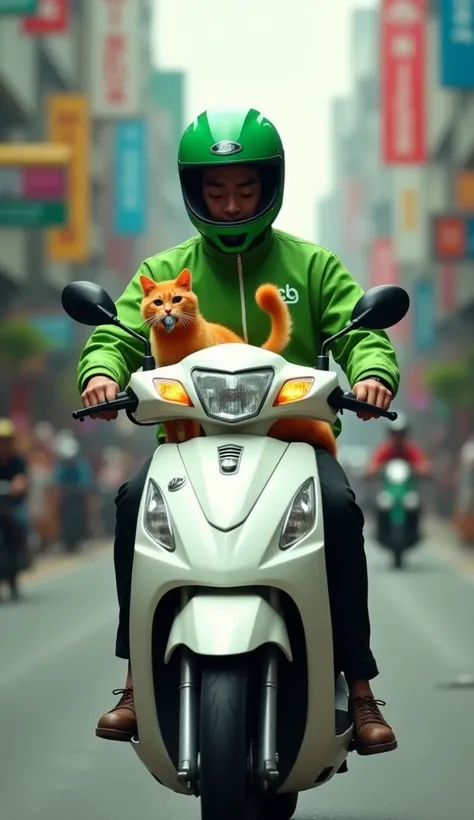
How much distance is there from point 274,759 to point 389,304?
123 cm

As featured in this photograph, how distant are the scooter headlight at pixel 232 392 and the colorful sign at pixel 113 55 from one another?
152ft

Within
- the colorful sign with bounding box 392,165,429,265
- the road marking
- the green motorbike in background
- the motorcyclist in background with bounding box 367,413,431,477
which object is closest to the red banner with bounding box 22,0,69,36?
the road marking

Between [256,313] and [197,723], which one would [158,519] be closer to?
[197,723]

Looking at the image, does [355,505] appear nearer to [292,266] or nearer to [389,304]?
[389,304]

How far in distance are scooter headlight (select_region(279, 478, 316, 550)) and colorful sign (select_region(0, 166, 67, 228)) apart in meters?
Answer: 23.1

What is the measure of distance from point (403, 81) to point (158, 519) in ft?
154

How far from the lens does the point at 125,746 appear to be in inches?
328

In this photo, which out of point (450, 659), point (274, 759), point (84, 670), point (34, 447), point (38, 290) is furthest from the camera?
point (38, 290)

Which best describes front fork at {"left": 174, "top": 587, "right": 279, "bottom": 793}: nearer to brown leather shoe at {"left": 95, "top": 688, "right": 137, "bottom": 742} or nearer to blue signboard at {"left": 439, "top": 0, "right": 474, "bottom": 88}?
brown leather shoe at {"left": 95, "top": 688, "right": 137, "bottom": 742}

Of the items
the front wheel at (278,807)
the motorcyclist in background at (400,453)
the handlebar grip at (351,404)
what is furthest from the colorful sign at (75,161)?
the handlebar grip at (351,404)

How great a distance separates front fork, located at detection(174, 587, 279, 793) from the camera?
4586 mm

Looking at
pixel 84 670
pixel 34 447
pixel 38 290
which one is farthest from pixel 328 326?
pixel 38 290

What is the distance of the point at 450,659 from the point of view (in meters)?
12.1

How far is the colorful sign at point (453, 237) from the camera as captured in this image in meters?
34.6
